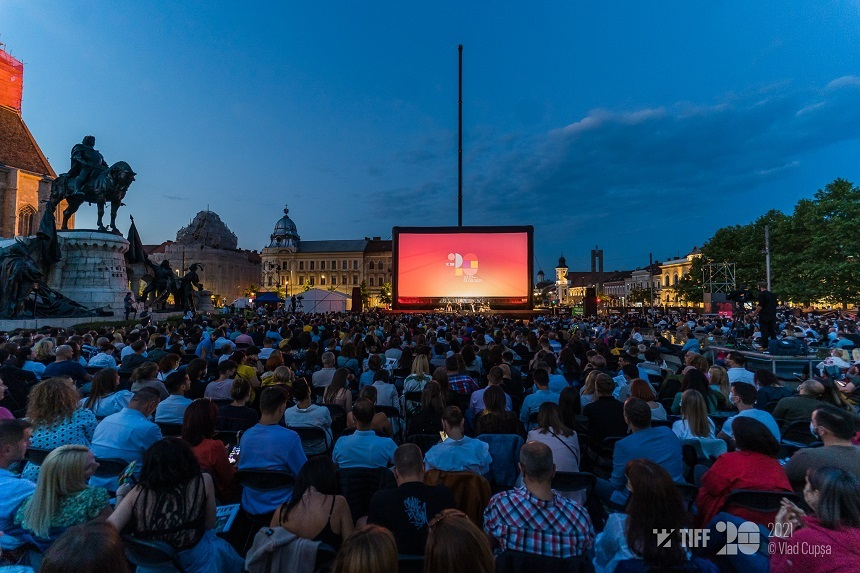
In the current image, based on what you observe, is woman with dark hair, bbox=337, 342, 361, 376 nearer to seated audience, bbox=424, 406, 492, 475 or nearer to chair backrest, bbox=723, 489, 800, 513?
seated audience, bbox=424, 406, 492, 475

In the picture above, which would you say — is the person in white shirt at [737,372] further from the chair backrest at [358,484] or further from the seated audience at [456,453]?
the chair backrest at [358,484]

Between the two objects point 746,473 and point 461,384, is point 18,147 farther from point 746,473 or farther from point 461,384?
point 746,473

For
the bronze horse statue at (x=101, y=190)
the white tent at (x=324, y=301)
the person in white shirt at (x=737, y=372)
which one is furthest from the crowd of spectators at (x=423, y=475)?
the white tent at (x=324, y=301)

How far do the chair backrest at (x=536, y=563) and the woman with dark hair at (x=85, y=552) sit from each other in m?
1.55

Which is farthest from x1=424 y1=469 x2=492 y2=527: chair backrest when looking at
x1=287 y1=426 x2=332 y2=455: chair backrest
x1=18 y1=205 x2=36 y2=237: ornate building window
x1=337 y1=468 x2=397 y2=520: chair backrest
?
x1=18 y1=205 x2=36 y2=237: ornate building window

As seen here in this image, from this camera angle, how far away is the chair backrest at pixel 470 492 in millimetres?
2865

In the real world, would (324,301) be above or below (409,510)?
above

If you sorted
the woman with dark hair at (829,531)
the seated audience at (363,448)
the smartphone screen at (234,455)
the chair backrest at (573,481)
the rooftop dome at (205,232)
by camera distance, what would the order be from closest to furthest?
the woman with dark hair at (829,531), the chair backrest at (573,481), the seated audience at (363,448), the smartphone screen at (234,455), the rooftop dome at (205,232)

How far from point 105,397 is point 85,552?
3.82 m

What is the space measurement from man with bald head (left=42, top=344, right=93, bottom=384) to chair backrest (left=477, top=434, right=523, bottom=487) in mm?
5431

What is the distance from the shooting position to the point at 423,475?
267 cm

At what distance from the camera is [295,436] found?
3.32 m

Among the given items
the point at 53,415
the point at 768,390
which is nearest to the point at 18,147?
the point at 53,415

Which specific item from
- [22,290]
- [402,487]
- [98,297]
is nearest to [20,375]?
[402,487]
